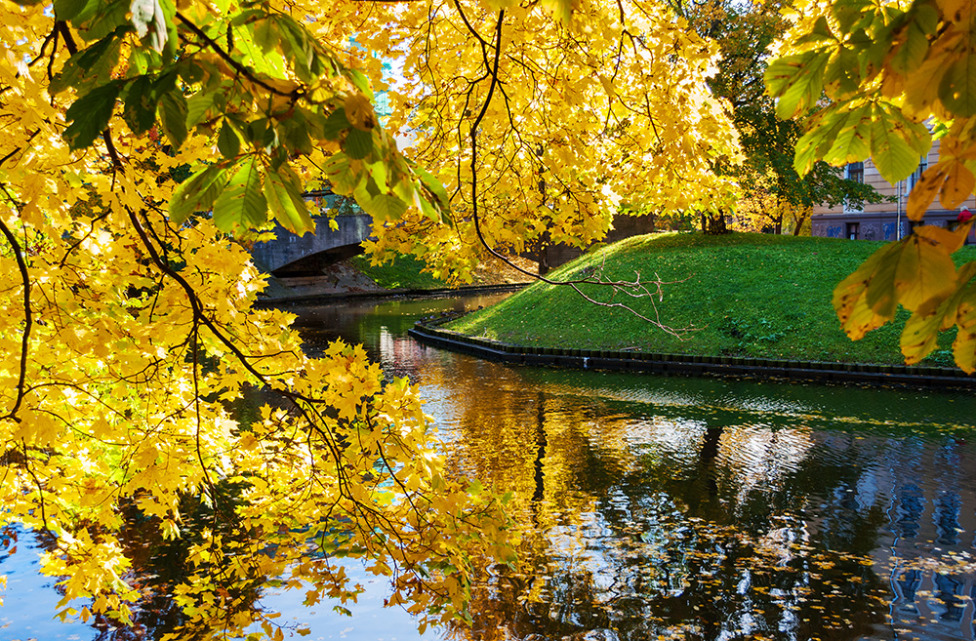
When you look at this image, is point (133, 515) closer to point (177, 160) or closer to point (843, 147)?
point (177, 160)

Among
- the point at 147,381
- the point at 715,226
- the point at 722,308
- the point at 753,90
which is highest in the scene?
the point at 753,90

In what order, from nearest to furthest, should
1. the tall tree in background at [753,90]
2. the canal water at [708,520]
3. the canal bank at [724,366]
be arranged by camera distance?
the canal water at [708,520] → the canal bank at [724,366] → the tall tree in background at [753,90]

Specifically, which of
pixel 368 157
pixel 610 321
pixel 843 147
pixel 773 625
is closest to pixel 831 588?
pixel 773 625

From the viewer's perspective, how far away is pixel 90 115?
5.51ft

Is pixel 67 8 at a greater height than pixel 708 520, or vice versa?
pixel 67 8

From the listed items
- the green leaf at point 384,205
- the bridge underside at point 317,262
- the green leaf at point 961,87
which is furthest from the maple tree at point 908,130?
the bridge underside at point 317,262

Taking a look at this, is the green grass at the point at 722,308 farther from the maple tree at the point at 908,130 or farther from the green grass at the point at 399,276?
the green grass at the point at 399,276

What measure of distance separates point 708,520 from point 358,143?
23.5ft

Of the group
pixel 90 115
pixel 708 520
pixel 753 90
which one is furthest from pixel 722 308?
pixel 90 115

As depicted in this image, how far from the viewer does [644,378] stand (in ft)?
52.0

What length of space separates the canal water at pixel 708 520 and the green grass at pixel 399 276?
28161 millimetres

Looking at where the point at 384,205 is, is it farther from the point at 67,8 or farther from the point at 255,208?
the point at 67,8

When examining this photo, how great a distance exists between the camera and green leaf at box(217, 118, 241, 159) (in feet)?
6.03

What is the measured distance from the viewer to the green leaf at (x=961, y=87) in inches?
59.1
